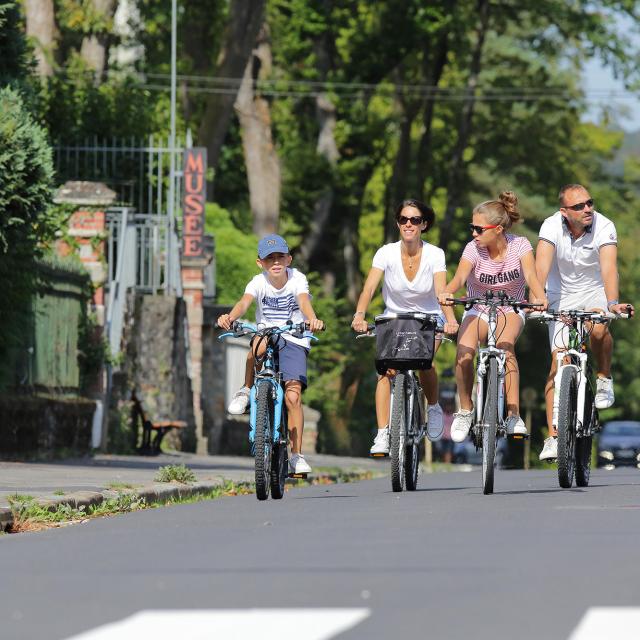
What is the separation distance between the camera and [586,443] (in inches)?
558

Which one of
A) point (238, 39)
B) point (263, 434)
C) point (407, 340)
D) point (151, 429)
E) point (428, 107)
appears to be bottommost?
point (151, 429)

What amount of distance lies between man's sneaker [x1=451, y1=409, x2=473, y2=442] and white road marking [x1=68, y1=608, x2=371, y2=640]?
6558 millimetres

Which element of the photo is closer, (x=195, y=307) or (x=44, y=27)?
(x=195, y=307)

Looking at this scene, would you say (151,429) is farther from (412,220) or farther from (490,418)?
(490,418)

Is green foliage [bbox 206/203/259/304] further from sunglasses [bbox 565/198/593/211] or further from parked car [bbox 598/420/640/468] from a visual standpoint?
sunglasses [bbox 565/198/593/211]

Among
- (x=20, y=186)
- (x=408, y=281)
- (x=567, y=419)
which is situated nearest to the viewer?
(x=567, y=419)

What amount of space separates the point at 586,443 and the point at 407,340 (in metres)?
1.63

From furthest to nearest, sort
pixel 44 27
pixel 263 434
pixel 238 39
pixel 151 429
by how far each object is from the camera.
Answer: pixel 238 39 < pixel 44 27 < pixel 151 429 < pixel 263 434

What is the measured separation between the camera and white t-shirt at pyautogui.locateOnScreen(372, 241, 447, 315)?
13.9 m

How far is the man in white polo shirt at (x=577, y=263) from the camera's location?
Result: 45.2 feet

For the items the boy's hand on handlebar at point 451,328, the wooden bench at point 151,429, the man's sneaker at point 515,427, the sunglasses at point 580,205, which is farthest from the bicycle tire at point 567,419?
the wooden bench at point 151,429

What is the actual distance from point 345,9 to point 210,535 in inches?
1333

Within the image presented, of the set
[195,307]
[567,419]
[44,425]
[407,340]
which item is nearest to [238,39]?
[195,307]

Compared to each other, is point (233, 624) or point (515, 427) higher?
point (515, 427)
